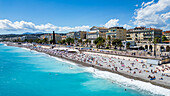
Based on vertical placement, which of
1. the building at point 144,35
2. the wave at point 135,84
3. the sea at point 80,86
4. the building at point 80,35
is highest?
the building at point 80,35

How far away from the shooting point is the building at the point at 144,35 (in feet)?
236

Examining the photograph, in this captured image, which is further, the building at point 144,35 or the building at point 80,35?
the building at point 80,35

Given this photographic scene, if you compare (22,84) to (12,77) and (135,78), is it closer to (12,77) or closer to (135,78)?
(12,77)

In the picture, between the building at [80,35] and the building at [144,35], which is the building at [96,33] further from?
the building at [144,35]

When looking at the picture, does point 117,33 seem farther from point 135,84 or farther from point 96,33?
point 135,84

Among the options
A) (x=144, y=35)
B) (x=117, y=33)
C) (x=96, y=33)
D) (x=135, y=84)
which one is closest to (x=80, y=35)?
(x=96, y=33)

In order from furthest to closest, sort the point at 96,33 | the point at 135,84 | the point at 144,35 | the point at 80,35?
the point at 80,35 < the point at 96,33 < the point at 144,35 < the point at 135,84

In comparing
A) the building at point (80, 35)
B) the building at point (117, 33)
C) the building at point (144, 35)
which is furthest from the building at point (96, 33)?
the building at point (144, 35)

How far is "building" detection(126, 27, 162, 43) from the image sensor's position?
72000 mm

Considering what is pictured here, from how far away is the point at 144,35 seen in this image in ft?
244

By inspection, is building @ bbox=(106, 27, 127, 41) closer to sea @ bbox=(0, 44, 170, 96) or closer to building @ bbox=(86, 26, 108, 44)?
building @ bbox=(86, 26, 108, 44)

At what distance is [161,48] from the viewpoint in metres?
58.7

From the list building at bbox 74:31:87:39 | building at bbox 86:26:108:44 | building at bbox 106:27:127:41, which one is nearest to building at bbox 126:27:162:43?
building at bbox 106:27:127:41

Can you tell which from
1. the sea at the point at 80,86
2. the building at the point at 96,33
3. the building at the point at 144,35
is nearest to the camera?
the sea at the point at 80,86
